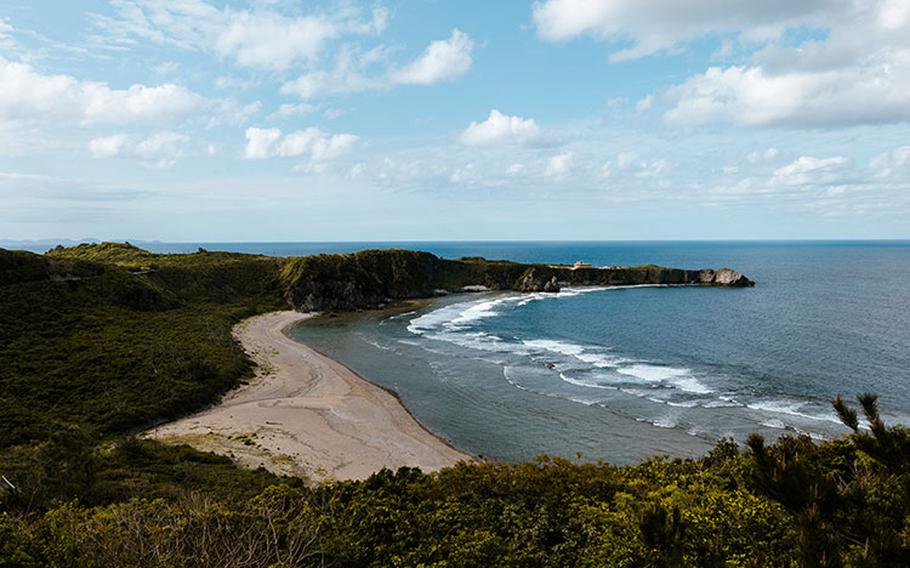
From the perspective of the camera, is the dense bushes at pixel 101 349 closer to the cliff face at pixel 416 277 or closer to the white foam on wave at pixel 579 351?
the cliff face at pixel 416 277

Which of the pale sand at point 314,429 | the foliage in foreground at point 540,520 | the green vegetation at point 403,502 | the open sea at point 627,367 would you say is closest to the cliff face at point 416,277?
the open sea at point 627,367

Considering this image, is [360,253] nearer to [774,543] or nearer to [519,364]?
[519,364]

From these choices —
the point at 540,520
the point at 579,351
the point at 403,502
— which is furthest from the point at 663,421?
the point at 403,502

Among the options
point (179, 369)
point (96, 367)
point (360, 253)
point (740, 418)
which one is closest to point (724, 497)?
point (740, 418)

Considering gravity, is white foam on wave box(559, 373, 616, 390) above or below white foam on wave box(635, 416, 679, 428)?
above

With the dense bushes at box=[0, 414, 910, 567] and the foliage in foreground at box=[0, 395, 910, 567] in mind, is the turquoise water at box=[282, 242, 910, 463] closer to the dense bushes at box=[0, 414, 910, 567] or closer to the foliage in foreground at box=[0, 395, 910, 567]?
the dense bushes at box=[0, 414, 910, 567]

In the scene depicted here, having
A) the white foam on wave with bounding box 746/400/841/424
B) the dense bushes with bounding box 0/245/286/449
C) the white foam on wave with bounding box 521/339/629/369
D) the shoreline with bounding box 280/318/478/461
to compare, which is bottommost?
the shoreline with bounding box 280/318/478/461

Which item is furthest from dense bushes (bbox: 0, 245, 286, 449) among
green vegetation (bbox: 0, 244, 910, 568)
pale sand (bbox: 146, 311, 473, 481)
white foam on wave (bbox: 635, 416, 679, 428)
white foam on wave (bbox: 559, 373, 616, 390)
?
white foam on wave (bbox: 635, 416, 679, 428)
